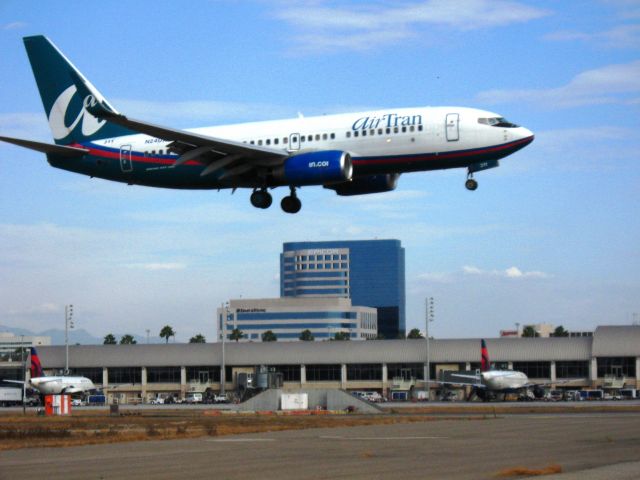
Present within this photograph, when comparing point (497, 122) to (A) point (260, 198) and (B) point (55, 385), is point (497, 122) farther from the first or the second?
(B) point (55, 385)

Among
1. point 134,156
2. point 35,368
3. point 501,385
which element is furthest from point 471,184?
point 35,368

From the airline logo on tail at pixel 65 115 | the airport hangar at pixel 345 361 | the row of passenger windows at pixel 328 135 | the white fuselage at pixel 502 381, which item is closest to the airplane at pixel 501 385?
the white fuselage at pixel 502 381

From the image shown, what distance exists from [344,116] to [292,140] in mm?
3373

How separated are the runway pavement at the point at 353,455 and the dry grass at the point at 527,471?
266 millimetres

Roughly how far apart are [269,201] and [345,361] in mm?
93233

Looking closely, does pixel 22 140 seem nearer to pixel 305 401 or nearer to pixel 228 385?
pixel 305 401

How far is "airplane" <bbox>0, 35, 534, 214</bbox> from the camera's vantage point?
6128 cm

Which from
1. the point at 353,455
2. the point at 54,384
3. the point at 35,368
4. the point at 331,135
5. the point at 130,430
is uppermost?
the point at 331,135

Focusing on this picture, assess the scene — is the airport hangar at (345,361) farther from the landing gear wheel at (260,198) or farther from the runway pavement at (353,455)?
the runway pavement at (353,455)

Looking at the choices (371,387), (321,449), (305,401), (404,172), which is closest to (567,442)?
(321,449)

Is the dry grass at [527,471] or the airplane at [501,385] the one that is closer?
the dry grass at [527,471]

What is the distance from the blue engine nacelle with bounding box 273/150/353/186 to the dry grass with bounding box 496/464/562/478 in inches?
1244

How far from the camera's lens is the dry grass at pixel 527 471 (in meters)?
29.8

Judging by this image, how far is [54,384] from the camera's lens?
130 meters
